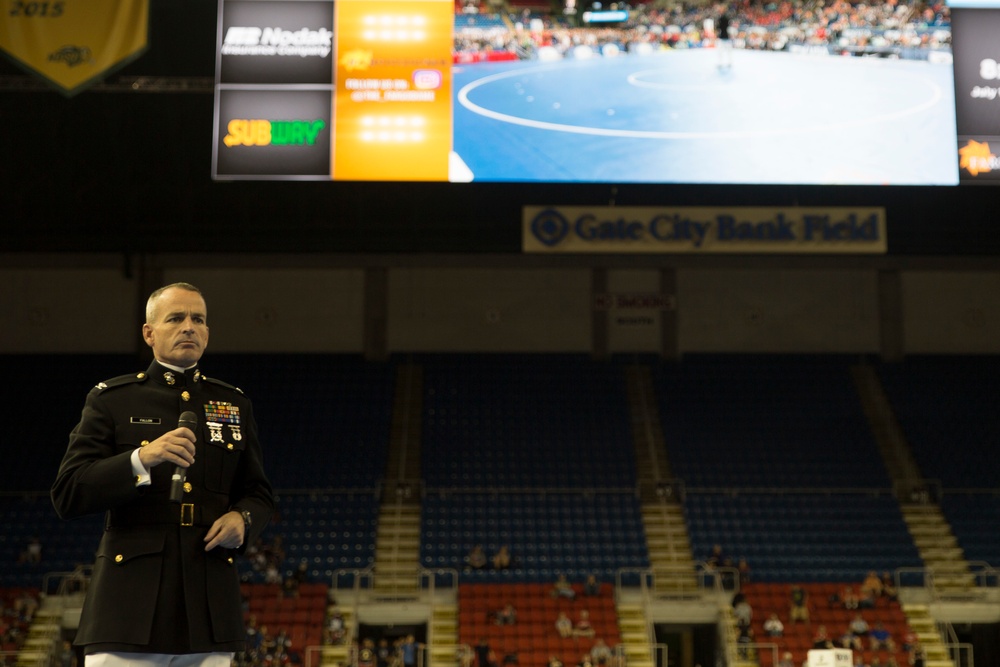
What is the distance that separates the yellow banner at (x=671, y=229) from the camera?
20031 millimetres

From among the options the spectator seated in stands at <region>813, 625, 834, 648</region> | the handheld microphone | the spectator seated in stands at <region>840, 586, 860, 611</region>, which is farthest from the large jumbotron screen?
the handheld microphone

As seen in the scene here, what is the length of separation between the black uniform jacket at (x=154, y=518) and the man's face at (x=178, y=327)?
0.07 meters

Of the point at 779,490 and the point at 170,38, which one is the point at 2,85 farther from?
the point at 779,490

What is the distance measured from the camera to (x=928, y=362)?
89.7ft

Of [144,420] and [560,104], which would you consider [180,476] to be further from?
[560,104]

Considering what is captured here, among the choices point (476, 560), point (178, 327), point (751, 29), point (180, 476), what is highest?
point (751, 29)

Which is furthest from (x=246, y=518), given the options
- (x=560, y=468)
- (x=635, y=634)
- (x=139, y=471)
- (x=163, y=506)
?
(x=560, y=468)

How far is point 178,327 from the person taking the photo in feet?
11.2

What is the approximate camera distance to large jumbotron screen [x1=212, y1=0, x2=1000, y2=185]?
1525cm

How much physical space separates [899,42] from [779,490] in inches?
417

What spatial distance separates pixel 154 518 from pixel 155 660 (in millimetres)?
423

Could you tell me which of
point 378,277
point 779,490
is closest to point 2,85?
point 378,277

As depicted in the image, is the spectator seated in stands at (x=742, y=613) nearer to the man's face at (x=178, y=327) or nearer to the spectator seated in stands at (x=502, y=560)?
the spectator seated in stands at (x=502, y=560)

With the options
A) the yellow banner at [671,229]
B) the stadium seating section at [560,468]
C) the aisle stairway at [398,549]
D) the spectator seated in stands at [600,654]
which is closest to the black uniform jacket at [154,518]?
the spectator seated in stands at [600,654]
